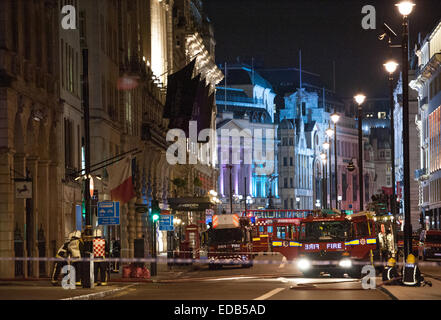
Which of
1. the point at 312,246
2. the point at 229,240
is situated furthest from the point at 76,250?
the point at 229,240

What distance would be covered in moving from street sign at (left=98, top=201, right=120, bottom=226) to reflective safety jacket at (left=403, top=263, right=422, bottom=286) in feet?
35.4

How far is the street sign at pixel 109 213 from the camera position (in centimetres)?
3647

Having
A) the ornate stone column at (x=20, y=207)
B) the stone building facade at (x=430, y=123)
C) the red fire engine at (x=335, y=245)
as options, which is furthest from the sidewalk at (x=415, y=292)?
the stone building facade at (x=430, y=123)

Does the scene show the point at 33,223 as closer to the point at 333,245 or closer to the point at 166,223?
the point at 333,245

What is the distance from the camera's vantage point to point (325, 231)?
40.2 m

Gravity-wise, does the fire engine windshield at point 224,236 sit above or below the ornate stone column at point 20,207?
below

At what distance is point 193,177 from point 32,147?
63603 mm

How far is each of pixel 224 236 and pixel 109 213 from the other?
20.4 meters

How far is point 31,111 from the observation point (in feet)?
127

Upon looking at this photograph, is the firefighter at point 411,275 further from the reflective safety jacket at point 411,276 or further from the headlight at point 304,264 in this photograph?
the headlight at point 304,264

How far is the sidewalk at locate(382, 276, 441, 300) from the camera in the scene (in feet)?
81.4

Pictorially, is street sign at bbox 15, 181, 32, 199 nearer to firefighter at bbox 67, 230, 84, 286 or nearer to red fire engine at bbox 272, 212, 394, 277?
firefighter at bbox 67, 230, 84, 286

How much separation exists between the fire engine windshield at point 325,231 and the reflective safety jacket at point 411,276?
10049mm
